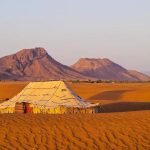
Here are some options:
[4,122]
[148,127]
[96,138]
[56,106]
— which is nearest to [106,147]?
[96,138]

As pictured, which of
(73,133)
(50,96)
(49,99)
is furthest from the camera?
(50,96)

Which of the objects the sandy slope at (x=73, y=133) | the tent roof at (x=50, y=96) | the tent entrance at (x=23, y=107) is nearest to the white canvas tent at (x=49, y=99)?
the tent roof at (x=50, y=96)

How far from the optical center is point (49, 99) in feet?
98.0

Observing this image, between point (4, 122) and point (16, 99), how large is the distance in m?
14.5

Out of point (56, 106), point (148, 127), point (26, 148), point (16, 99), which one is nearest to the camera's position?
point (26, 148)

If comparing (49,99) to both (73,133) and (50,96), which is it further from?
(73,133)

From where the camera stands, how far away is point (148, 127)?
16922mm

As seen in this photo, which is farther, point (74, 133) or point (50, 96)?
point (50, 96)

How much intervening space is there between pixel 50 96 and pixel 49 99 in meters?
0.32

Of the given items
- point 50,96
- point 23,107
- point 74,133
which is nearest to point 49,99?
point 50,96

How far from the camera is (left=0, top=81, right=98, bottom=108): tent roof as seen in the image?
28875 millimetres

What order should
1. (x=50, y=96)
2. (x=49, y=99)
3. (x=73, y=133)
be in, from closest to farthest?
(x=73, y=133) → (x=49, y=99) → (x=50, y=96)

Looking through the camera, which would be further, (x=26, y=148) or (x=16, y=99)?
(x=16, y=99)

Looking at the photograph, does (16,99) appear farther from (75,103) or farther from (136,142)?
(136,142)
